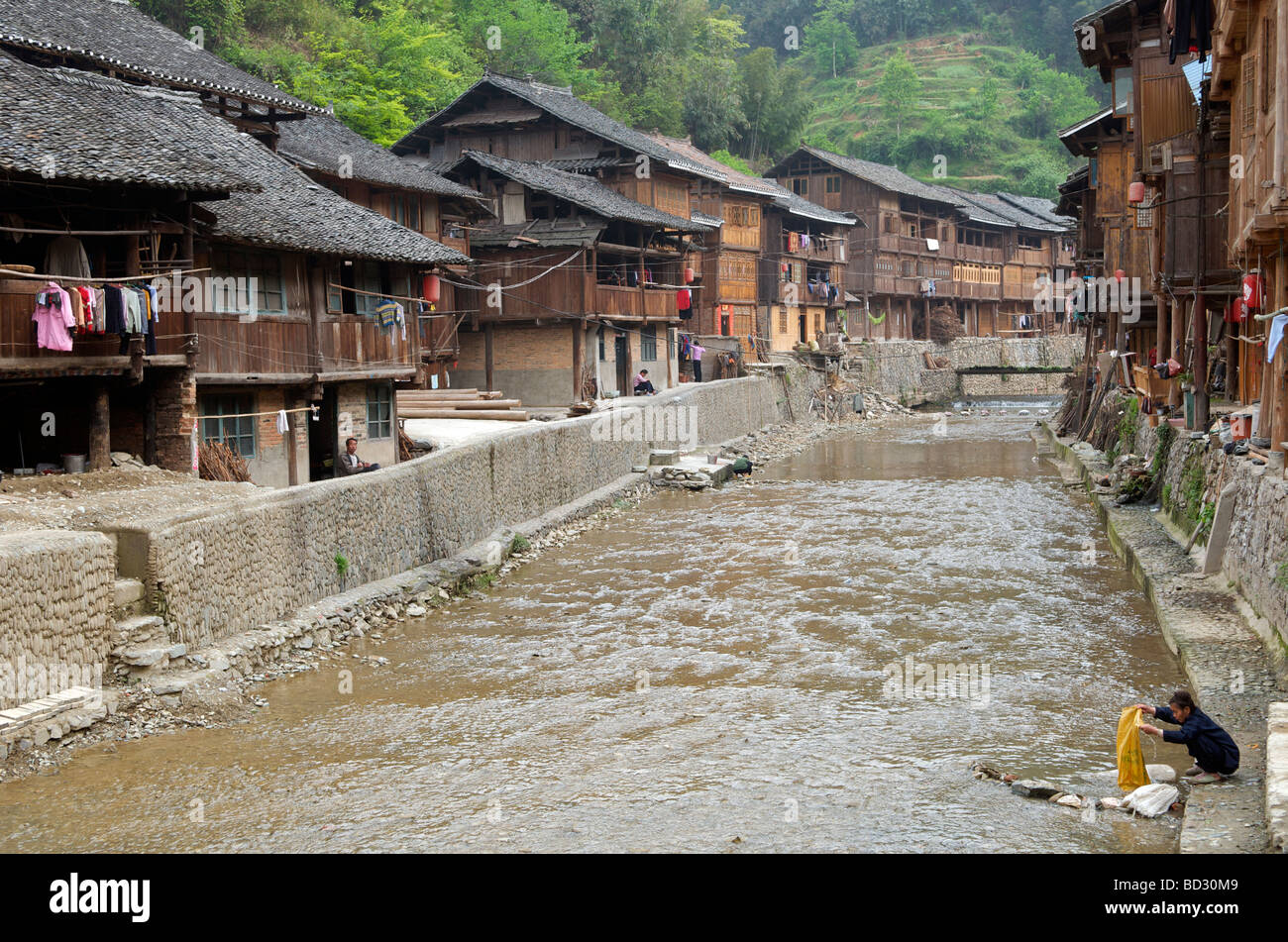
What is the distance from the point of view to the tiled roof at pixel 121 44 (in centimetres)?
2203

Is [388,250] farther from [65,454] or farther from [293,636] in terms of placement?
[293,636]

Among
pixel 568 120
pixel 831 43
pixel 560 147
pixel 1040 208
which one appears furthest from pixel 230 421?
pixel 831 43

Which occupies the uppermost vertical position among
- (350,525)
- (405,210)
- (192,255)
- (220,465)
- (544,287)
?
(405,210)

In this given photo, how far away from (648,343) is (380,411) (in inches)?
690

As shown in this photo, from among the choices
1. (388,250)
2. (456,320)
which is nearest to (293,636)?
(388,250)

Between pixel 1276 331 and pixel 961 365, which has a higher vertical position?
pixel 961 365

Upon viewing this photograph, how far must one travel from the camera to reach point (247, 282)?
20.7 m

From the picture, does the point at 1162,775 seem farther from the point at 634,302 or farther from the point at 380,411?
the point at 634,302

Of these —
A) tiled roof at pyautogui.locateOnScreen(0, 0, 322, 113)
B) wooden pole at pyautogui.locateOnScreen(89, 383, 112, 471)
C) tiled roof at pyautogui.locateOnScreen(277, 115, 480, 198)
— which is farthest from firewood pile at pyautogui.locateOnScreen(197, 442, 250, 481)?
tiled roof at pyautogui.locateOnScreen(277, 115, 480, 198)

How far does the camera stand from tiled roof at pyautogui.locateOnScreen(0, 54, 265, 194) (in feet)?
48.9

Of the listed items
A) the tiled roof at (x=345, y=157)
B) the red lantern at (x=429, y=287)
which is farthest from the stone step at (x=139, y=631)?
the tiled roof at (x=345, y=157)

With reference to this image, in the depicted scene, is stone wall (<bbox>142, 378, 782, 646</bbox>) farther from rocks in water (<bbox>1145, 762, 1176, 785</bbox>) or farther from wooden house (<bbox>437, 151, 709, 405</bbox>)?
rocks in water (<bbox>1145, 762, 1176, 785</bbox>)

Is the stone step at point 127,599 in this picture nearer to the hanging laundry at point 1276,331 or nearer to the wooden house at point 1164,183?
the hanging laundry at point 1276,331

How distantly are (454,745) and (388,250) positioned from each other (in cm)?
1282
